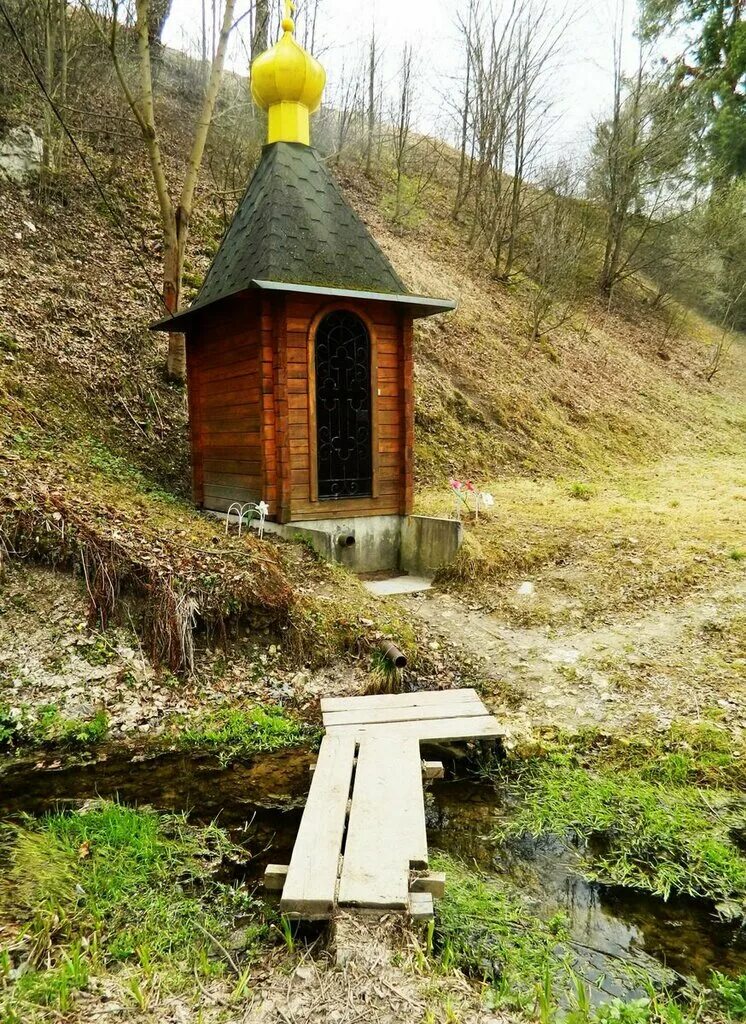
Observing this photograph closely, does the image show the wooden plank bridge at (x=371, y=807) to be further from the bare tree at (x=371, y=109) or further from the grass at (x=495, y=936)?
the bare tree at (x=371, y=109)

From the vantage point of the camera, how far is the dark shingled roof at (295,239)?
24.4ft

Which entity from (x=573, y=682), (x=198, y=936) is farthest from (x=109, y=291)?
(x=198, y=936)

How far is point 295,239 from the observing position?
7691 millimetres

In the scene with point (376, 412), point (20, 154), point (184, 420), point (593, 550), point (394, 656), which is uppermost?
point (20, 154)

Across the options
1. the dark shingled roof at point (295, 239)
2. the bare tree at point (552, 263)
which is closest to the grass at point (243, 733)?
the dark shingled roof at point (295, 239)

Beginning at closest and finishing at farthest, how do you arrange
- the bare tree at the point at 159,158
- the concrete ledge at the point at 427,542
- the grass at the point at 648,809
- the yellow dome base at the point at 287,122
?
1. the grass at the point at 648,809
2. the concrete ledge at the point at 427,542
3. the yellow dome base at the point at 287,122
4. the bare tree at the point at 159,158

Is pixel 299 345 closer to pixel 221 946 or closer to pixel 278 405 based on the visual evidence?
pixel 278 405

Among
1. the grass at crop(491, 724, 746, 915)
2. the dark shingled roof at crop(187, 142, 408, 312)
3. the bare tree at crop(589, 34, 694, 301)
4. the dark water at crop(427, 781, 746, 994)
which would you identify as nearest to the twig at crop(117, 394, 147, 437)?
the dark shingled roof at crop(187, 142, 408, 312)

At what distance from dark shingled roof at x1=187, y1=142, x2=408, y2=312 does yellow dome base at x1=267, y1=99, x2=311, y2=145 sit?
0.51 ft

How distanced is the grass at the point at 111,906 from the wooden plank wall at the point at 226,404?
4579mm

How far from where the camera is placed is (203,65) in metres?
22.3

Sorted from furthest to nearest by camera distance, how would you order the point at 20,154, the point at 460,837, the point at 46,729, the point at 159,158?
1. the point at 20,154
2. the point at 159,158
3. the point at 46,729
4. the point at 460,837

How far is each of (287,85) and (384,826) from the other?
28.7 ft

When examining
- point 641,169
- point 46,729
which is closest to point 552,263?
point 641,169
